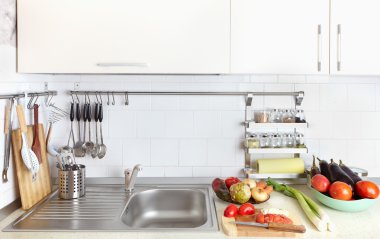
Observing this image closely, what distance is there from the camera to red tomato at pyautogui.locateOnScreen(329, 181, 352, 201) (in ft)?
5.67

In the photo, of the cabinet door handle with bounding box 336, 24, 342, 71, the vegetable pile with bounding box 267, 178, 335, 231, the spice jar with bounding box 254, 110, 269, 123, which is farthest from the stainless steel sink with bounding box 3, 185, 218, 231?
the cabinet door handle with bounding box 336, 24, 342, 71

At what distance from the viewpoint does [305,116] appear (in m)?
2.22

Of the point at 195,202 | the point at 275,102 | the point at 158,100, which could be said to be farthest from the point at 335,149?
the point at 158,100

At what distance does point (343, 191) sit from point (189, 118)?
2.94ft

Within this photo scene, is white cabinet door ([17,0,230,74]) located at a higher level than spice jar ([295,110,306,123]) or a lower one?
higher

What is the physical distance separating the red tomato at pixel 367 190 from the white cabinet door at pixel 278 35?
57 centimetres

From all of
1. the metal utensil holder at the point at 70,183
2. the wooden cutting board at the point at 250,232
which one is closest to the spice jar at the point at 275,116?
the wooden cutting board at the point at 250,232

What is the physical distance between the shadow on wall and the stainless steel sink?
0.77 metres

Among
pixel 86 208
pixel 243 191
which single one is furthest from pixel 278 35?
pixel 86 208

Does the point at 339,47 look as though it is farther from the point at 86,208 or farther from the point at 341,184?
the point at 86,208

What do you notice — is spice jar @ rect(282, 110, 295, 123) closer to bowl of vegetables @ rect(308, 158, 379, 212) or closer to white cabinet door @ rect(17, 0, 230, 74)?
bowl of vegetables @ rect(308, 158, 379, 212)

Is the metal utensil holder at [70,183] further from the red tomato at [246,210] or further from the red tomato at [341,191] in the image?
the red tomato at [341,191]

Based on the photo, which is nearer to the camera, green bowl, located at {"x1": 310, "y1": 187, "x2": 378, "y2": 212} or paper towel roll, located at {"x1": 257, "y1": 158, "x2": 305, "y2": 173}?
green bowl, located at {"x1": 310, "y1": 187, "x2": 378, "y2": 212}

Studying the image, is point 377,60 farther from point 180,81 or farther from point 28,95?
point 28,95
